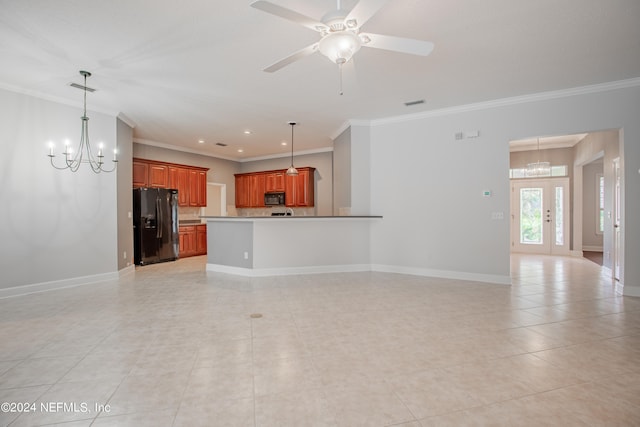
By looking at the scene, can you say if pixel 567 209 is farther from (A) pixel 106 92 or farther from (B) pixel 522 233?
(A) pixel 106 92

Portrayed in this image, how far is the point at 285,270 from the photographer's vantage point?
545cm

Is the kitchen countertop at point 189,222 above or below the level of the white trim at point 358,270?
above

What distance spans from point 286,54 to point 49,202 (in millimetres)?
4193

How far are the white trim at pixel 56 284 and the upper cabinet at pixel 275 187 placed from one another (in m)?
4.34

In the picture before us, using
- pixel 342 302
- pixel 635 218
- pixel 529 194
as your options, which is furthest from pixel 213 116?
pixel 529 194

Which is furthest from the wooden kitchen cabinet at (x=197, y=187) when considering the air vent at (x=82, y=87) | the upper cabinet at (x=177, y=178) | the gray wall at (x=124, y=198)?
the air vent at (x=82, y=87)

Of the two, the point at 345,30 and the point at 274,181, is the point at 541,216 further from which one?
the point at 345,30

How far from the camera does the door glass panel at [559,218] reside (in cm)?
779

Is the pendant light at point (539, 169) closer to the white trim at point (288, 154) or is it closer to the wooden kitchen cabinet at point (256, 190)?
the white trim at point (288, 154)

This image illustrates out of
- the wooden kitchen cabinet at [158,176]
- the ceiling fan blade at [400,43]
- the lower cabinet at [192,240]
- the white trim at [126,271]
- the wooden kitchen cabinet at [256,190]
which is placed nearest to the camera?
the ceiling fan blade at [400,43]

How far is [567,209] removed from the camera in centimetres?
768

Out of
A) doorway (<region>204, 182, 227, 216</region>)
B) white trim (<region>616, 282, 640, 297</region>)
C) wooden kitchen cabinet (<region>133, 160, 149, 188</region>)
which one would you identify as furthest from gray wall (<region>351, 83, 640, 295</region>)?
doorway (<region>204, 182, 227, 216</region>)

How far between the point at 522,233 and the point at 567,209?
1.19m

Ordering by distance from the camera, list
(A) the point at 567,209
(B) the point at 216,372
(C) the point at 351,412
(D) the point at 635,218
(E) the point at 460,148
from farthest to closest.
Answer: (A) the point at 567,209 → (E) the point at 460,148 → (D) the point at 635,218 → (B) the point at 216,372 → (C) the point at 351,412
